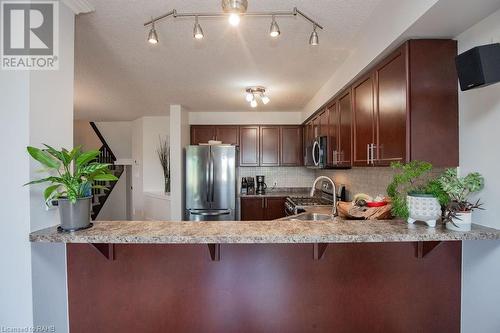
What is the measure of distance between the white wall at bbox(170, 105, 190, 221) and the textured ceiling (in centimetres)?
35

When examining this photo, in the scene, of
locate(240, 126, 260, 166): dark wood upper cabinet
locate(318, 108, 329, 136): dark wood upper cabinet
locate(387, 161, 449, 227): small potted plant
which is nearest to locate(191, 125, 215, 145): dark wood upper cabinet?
locate(240, 126, 260, 166): dark wood upper cabinet

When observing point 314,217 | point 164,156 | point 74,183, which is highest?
point 164,156

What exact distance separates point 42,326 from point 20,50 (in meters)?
1.39

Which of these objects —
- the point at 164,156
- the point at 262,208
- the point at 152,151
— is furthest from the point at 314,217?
the point at 152,151

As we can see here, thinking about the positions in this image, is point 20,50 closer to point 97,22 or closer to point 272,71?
point 97,22

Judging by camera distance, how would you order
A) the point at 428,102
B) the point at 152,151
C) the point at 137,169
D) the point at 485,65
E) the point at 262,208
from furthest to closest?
1. the point at 137,169
2. the point at 152,151
3. the point at 262,208
4. the point at 428,102
5. the point at 485,65

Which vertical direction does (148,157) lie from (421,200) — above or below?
above

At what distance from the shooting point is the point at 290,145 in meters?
4.58

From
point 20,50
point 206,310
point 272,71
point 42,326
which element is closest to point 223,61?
point 272,71

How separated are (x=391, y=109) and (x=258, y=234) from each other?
1.21 meters

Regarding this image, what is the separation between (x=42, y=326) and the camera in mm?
1310

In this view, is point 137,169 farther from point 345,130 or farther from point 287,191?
point 345,130

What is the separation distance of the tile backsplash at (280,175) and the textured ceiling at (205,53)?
4.69 ft

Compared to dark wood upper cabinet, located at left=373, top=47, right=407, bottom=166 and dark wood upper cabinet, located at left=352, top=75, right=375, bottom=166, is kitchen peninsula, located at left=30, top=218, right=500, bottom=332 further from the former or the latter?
dark wood upper cabinet, located at left=352, top=75, right=375, bottom=166
